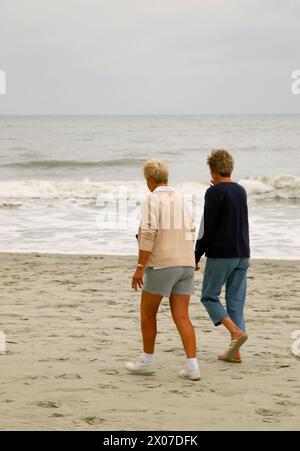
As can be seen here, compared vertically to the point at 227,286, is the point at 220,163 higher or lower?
higher

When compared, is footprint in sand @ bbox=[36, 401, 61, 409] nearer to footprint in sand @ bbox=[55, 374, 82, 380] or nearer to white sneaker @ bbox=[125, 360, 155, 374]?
footprint in sand @ bbox=[55, 374, 82, 380]

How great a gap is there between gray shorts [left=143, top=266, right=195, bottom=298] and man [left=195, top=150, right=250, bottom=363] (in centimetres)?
32

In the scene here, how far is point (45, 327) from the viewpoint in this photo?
693 cm

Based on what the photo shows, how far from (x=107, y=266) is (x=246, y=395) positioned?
19.2 feet

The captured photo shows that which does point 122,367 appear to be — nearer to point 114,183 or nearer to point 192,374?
point 192,374

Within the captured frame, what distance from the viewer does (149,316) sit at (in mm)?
5410

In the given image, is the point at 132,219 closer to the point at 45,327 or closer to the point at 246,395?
the point at 45,327

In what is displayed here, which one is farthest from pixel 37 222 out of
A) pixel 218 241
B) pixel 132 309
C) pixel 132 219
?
pixel 218 241

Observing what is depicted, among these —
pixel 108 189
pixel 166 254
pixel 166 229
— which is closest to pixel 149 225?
pixel 166 229

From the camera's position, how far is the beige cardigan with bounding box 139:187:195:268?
5.20m

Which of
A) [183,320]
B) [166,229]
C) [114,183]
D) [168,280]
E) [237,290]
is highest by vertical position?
[166,229]

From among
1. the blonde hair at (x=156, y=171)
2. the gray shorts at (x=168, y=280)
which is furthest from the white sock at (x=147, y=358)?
the blonde hair at (x=156, y=171)

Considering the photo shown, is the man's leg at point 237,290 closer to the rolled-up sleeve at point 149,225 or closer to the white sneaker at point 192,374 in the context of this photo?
the white sneaker at point 192,374

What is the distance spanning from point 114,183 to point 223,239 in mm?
22453
